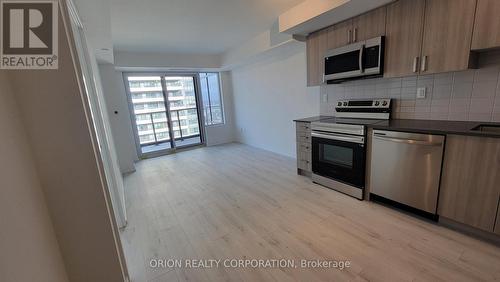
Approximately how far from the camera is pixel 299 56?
3838mm

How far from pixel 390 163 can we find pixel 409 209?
1.66 ft

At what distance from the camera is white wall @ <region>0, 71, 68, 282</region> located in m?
0.78

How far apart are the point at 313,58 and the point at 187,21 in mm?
1919

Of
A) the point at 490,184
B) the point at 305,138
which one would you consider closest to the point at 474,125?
the point at 490,184

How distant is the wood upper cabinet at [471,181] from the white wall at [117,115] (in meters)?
4.90

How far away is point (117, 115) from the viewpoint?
4.30 m

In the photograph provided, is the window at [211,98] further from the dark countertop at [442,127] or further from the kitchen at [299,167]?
the dark countertop at [442,127]

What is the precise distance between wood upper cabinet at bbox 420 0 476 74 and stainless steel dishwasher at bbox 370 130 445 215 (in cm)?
69

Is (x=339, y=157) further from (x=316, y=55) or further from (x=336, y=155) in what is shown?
(x=316, y=55)

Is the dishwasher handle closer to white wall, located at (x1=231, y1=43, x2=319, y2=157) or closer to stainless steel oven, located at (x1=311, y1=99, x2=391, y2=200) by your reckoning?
stainless steel oven, located at (x1=311, y1=99, x2=391, y2=200)

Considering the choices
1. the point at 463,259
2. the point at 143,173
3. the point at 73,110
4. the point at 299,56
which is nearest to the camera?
the point at 73,110

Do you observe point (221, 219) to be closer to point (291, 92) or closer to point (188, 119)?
point (291, 92)

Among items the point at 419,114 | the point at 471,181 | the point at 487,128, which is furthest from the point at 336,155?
the point at 487,128

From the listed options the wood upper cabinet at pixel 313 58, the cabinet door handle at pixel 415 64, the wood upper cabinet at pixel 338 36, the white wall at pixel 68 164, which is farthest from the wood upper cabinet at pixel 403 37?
the white wall at pixel 68 164
